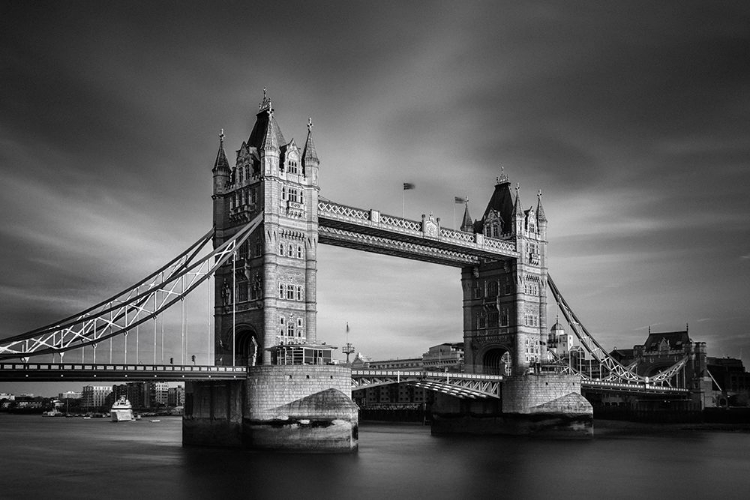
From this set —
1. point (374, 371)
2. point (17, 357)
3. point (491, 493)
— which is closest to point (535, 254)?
point (374, 371)

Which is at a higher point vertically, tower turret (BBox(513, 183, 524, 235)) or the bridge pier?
tower turret (BBox(513, 183, 524, 235))

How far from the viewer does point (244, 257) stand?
71.1 meters

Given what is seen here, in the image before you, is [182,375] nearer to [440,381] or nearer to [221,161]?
[221,161]

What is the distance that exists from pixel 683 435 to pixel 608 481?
174 ft

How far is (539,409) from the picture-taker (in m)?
87.6

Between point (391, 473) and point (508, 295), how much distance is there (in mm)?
44209

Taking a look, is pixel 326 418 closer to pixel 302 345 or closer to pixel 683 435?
pixel 302 345

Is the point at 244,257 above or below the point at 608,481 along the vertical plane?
above

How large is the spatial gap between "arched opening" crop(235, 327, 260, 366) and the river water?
7.93 meters

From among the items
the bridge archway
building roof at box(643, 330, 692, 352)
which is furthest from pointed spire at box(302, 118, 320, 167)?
building roof at box(643, 330, 692, 352)

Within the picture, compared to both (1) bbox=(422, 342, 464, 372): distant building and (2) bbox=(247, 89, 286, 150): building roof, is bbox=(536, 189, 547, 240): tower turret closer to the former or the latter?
(2) bbox=(247, 89, 286, 150): building roof

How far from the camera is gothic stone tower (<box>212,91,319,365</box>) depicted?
225ft

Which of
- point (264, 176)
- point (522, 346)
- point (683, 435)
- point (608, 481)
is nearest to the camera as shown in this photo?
point (608, 481)

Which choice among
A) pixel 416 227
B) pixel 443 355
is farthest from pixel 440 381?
pixel 443 355
